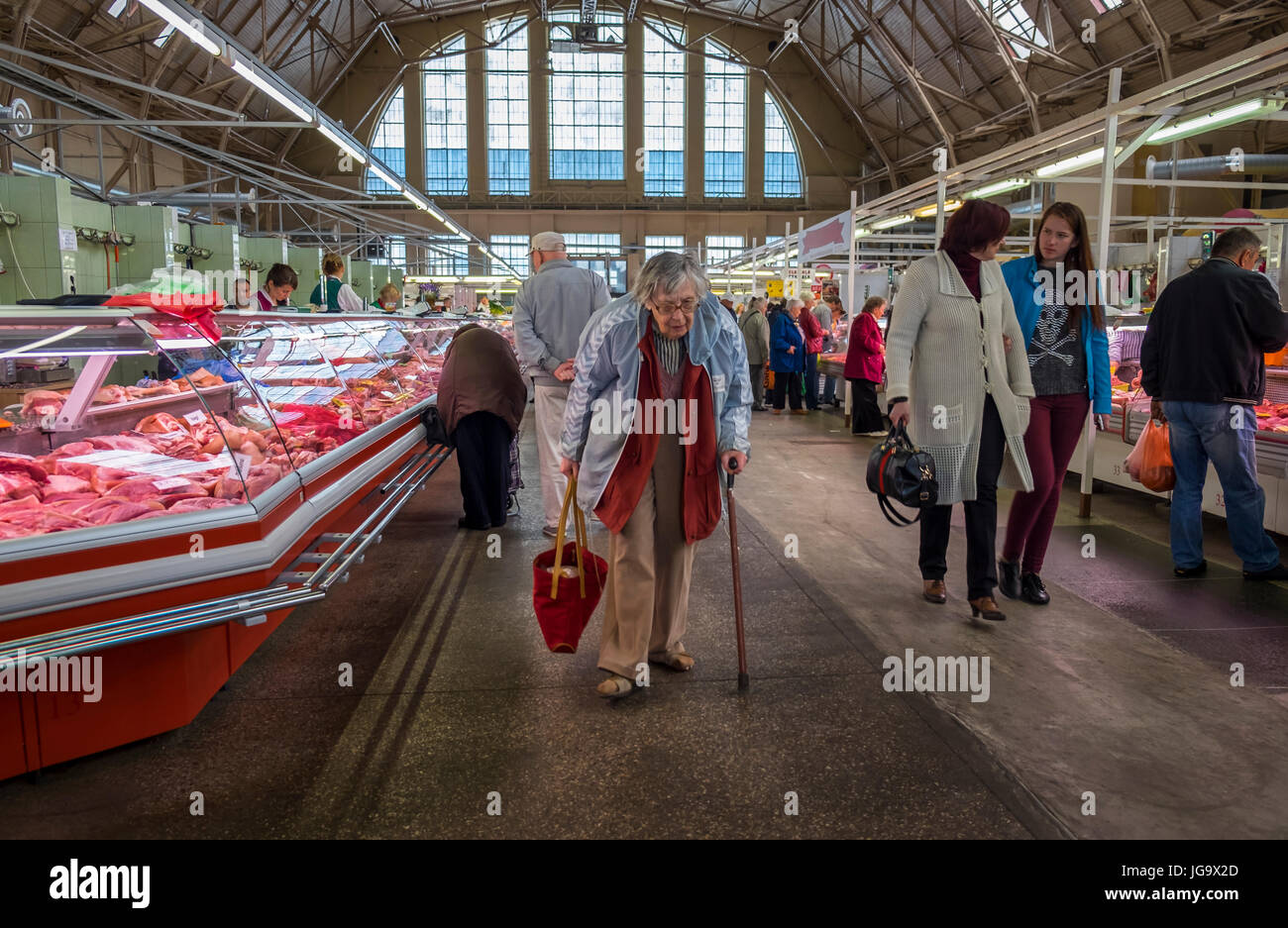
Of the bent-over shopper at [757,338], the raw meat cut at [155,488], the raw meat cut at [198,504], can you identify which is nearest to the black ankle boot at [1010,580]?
the raw meat cut at [198,504]

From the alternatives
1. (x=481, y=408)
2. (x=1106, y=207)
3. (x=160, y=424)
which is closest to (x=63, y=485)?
(x=160, y=424)

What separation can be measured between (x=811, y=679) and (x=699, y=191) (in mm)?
29332

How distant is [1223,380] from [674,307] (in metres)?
3.22

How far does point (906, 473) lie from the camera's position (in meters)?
4.01

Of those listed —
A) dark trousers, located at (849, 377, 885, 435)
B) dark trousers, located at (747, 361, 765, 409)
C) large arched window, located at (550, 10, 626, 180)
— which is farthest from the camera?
large arched window, located at (550, 10, 626, 180)

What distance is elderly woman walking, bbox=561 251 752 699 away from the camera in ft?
10.7

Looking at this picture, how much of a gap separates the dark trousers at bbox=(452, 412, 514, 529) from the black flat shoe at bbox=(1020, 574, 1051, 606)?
10.5 ft

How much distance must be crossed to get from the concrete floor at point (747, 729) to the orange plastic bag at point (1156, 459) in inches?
20.4

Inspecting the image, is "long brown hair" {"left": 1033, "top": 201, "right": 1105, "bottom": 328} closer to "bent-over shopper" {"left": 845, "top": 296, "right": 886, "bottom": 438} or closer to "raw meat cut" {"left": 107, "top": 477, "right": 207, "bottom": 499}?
"raw meat cut" {"left": 107, "top": 477, "right": 207, "bottom": 499}

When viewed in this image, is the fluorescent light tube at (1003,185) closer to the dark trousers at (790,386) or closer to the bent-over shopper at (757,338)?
the bent-over shopper at (757,338)

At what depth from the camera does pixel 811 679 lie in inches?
138

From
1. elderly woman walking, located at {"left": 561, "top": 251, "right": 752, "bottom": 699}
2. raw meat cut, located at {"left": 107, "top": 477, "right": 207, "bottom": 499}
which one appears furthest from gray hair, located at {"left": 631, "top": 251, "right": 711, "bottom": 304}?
raw meat cut, located at {"left": 107, "top": 477, "right": 207, "bottom": 499}

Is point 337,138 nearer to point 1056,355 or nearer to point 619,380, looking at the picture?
point 619,380
